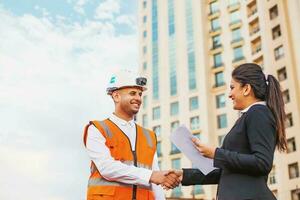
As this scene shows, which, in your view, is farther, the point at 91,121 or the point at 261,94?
the point at 91,121

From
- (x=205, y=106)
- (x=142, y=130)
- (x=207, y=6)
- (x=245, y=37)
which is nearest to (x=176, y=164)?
(x=205, y=106)

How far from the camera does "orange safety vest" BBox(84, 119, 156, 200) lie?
5.17 m

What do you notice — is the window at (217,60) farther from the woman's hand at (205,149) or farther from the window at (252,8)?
the woman's hand at (205,149)

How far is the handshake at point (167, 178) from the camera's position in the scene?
17.1 ft

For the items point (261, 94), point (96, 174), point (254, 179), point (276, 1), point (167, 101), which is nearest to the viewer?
point (254, 179)

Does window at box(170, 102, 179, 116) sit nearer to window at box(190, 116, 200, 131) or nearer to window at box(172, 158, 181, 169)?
window at box(190, 116, 200, 131)

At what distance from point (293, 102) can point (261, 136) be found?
124ft

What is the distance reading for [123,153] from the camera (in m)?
5.39

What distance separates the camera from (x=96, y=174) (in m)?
5.35

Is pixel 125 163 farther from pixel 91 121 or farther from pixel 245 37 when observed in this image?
pixel 245 37

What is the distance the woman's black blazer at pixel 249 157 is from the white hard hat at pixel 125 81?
1611mm

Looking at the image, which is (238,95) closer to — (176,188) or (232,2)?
(176,188)

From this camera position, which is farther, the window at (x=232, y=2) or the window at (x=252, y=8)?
the window at (x=232, y=2)

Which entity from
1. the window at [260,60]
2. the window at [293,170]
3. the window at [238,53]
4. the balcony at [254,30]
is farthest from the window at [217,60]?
the window at [293,170]
